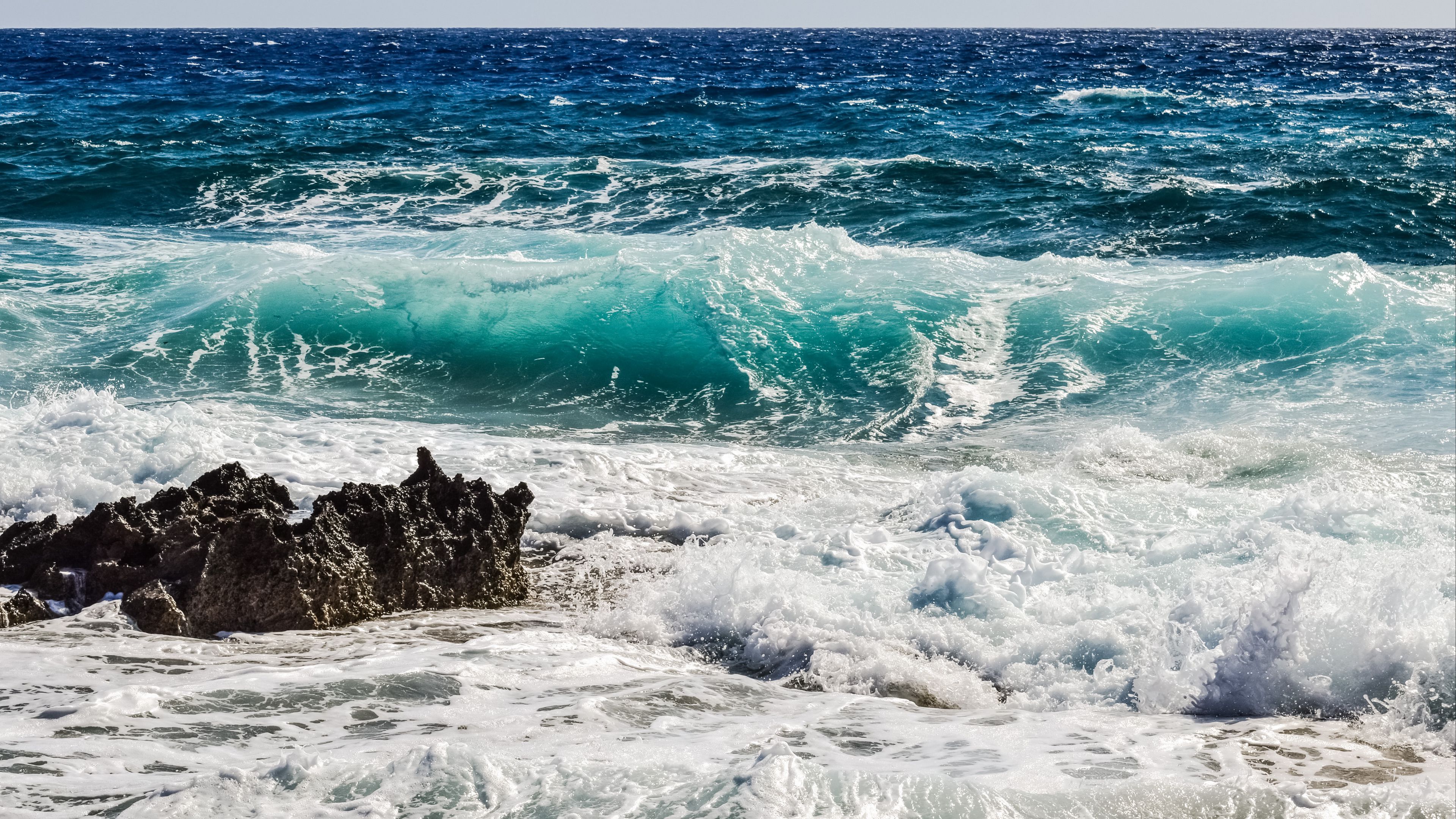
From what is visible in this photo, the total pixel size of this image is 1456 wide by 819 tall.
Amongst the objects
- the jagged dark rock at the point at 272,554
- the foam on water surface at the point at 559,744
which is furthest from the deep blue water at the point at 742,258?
the foam on water surface at the point at 559,744

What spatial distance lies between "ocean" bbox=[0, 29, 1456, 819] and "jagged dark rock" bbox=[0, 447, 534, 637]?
0.17 m

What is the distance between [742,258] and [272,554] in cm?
858

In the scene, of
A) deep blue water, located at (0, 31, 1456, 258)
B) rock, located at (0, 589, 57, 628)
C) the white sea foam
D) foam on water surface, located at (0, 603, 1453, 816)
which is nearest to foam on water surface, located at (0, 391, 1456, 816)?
foam on water surface, located at (0, 603, 1453, 816)

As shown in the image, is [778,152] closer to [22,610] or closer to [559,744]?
[22,610]

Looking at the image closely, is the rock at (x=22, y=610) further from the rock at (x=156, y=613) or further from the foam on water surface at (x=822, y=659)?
the rock at (x=156, y=613)

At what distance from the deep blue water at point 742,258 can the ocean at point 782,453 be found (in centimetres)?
9

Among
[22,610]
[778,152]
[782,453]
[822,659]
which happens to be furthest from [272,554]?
[778,152]

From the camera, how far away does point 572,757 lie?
383 cm

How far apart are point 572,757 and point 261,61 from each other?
Result: 176 feet

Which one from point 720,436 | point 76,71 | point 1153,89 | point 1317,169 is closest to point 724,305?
point 720,436

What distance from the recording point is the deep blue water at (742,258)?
32.6ft

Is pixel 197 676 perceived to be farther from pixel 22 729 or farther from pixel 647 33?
pixel 647 33

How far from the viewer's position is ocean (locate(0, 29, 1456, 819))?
3.95 m

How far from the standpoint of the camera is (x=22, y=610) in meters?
4.99
